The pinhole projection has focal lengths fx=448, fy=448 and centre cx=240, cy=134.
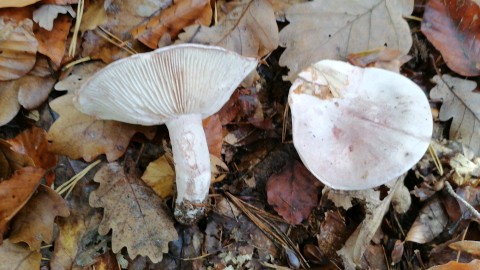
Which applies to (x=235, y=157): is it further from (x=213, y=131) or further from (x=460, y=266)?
(x=460, y=266)

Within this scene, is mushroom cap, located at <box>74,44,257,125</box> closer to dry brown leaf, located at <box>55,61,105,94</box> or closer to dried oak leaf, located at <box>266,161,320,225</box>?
dry brown leaf, located at <box>55,61,105,94</box>

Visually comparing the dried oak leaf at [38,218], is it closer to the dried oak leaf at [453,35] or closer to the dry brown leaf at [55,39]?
the dry brown leaf at [55,39]

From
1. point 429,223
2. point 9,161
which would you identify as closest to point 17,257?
point 9,161

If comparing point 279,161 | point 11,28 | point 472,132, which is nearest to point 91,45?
point 11,28

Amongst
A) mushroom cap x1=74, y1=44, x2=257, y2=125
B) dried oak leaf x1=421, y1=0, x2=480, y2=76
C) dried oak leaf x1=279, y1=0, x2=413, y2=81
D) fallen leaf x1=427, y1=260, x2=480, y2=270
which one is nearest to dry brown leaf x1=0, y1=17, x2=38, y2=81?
mushroom cap x1=74, y1=44, x2=257, y2=125

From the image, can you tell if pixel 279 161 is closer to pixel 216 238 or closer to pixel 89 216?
pixel 216 238

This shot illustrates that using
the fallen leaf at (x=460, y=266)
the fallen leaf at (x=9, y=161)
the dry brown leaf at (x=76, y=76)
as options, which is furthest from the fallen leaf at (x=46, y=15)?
the fallen leaf at (x=460, y=266)
